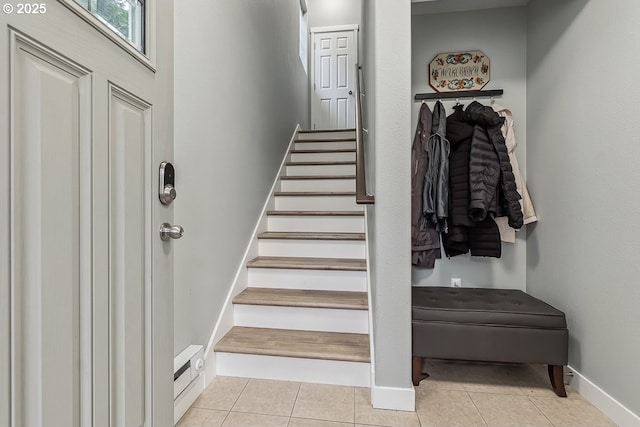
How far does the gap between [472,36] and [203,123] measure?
1.90 meters

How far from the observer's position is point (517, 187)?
6.39 feet

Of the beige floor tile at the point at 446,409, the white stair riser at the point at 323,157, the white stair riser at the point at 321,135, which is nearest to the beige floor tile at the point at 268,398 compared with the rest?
the beige floor tile at the point at 446,409

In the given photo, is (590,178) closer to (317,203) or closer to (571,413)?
(571,413)

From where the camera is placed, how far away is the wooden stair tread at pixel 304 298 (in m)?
1.78

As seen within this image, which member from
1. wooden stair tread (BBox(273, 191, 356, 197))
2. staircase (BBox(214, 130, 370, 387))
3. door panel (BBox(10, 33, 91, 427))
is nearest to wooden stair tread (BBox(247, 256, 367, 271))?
staircase (BBox(214, 130, 370, 387))

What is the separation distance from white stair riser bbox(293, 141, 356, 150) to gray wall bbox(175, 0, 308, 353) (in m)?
0.99

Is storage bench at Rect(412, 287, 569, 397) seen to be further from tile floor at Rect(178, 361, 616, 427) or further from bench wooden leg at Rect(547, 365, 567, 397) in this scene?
tile floor at Rect(178, 361, 616, 427)

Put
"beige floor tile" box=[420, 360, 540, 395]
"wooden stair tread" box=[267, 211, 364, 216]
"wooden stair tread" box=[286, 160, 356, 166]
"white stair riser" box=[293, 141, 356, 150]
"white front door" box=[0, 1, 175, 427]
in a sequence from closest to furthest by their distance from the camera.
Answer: "white front door" box=[0, 1, 175, 427] → "beige floor tile" box=[420, 360, 540, 395] → "wooden stair tread" box=[267, 211, 364, 216] → "wooden stair tread" box=[286, 160, 356, 166] → "white stair riser" box=[293, 141, 356, 150]

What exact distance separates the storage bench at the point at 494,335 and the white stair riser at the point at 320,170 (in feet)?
5.78

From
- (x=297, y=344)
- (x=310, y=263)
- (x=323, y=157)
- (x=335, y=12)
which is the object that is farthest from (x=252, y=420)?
(x=335, y=12)

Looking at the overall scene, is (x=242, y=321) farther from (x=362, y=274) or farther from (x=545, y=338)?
(x=545, y=338)

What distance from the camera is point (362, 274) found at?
79.2 inches

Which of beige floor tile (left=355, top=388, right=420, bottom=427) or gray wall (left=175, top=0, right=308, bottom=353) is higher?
gray wall (left=175, top=0, right=308, bottom=353)

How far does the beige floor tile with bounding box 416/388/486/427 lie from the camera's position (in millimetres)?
1324
